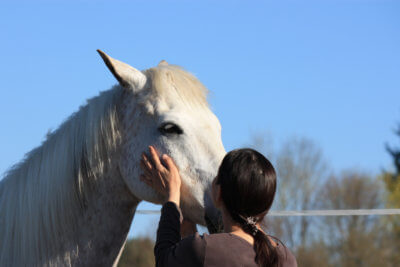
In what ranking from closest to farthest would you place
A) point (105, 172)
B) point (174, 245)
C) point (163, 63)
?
point (174, 245), point (105, 172), point (163, 63)

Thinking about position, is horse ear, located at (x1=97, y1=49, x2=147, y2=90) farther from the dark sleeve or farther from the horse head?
the dark sleeve

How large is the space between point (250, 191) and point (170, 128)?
808 mm

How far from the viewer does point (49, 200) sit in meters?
2.50

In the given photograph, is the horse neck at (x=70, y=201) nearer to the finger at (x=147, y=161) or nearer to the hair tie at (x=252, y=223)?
the finger at (x=147, y=161)

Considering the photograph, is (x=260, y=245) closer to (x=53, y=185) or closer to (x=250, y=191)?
(x=250, y=191)

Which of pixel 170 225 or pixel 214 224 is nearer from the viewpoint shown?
pixel 170 225

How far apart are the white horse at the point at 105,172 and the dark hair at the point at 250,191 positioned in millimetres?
508

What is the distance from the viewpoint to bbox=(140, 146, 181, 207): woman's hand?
225cm

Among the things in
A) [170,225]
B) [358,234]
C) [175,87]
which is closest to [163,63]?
[175,87]

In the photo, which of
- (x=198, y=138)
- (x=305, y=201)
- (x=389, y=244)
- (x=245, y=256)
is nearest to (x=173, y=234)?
(x=245, y=256)

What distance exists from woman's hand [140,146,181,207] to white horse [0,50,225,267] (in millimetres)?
56

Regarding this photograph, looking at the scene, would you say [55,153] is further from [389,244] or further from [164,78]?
[389,244]

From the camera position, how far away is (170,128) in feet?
8.27

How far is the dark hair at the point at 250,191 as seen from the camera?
5.97 ft
